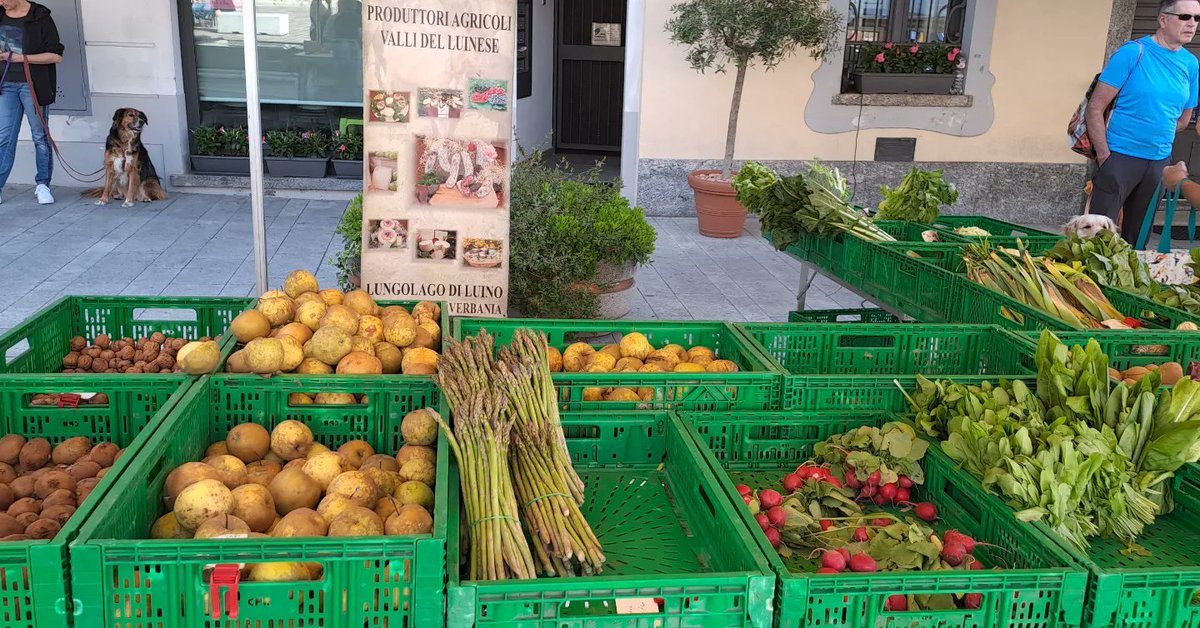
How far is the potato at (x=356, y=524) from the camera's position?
2.17m

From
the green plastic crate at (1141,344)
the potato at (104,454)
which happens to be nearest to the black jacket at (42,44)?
the potato at (104,454)

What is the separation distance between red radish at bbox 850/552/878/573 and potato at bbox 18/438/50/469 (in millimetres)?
2269

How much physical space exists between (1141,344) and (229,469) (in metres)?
3.40

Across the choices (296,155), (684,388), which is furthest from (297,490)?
Result: (296,155)

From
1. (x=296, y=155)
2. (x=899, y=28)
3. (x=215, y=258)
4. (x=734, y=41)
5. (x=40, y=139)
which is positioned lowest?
(x=215, y=258)

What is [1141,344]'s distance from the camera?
3742mm

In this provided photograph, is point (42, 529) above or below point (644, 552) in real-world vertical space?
above

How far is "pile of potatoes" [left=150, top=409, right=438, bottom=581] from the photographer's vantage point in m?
2.17

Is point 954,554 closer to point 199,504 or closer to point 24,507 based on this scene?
point 199,504

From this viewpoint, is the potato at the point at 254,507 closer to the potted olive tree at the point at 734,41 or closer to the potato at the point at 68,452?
the potato at the point at 68,452

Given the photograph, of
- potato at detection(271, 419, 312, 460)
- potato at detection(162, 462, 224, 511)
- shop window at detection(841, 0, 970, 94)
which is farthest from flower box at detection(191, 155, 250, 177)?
potato at detection(162, 462, 224, 511)

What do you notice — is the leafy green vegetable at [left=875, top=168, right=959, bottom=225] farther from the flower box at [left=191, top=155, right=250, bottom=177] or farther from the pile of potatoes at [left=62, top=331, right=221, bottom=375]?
the flower box at [left=191, top=155, right=250, bottom=177]

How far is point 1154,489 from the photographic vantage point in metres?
2.80

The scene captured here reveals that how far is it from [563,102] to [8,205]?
337 inches
